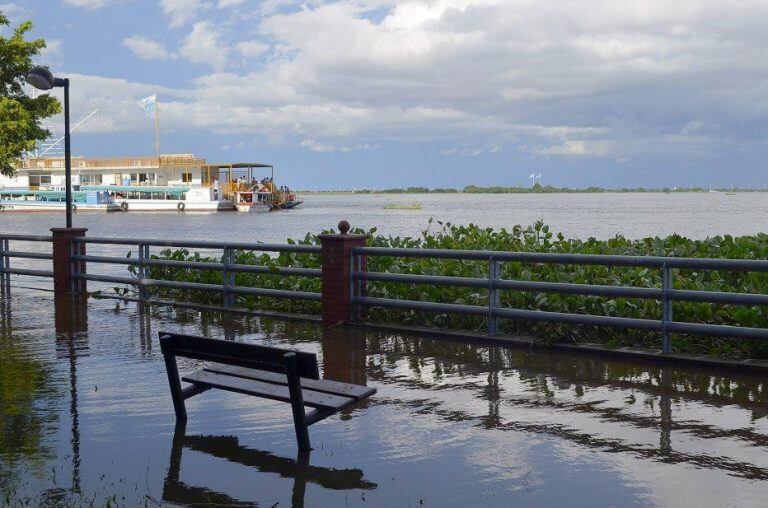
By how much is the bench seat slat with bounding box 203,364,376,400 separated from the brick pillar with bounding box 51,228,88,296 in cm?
1087

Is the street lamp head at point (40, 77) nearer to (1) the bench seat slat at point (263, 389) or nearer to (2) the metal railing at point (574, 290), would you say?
(2) the metal railing at point (574, 290)

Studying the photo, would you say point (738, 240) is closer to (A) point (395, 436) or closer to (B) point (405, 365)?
(B) point (405, 365)

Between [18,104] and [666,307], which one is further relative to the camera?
[18,104]

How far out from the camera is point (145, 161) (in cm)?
12231

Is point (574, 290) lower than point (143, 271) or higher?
higher

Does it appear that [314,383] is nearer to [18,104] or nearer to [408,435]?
[408,435]

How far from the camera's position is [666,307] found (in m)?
9.80

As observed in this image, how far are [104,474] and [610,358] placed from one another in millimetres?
5902

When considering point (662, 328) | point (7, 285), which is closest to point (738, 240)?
point (662, 328)

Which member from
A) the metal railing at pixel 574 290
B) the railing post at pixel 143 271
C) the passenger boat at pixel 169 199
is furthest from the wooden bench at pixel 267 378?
the passenger boat at pixel 169 199

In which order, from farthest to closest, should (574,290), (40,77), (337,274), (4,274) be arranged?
(4,274)
(40,77)
(337,274)
(574,290)

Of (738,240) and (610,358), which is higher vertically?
(738,240)

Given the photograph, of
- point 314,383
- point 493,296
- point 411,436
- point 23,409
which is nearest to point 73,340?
point 23,409

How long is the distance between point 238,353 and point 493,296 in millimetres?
5348
